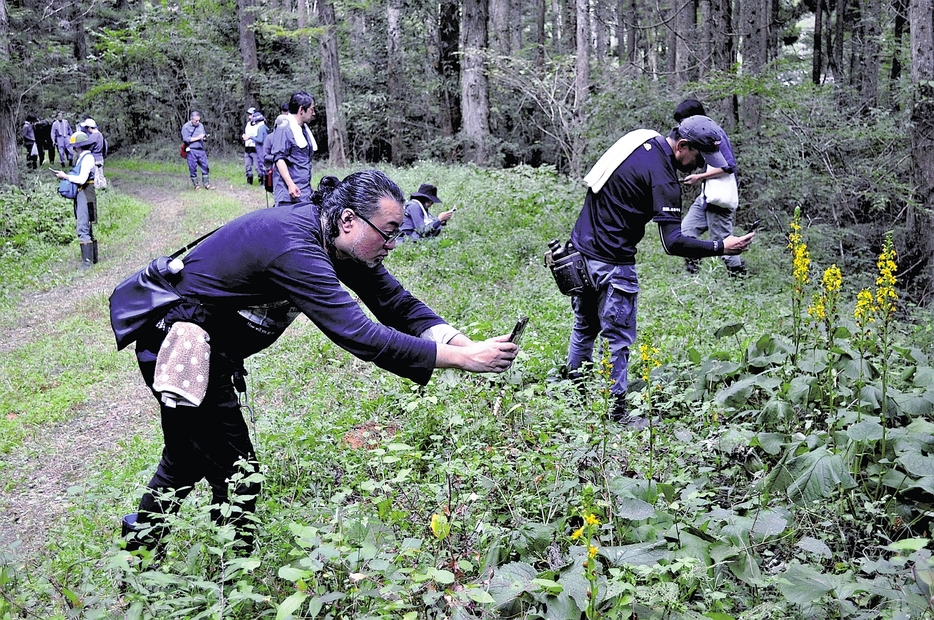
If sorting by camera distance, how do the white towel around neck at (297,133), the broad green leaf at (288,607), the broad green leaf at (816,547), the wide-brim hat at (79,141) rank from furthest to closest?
the wide-brim hat at (79,141) < the white towel around neck at (297,133) < the broad green leaf at (816,547) < the broad green leaf at (288,607)

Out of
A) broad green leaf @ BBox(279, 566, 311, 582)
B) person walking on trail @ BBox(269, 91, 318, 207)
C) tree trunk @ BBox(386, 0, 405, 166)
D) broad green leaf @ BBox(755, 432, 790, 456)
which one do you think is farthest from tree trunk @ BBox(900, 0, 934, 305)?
tree trunk @ BBox(386, 0, 405, 166)

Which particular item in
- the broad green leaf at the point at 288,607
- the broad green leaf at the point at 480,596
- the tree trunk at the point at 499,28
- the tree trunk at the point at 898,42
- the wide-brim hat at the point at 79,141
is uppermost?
the tree trunk at the point at 499,28

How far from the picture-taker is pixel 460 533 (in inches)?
147

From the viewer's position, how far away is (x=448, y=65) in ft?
81.3

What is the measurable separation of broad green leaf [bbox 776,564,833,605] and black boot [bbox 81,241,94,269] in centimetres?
1269

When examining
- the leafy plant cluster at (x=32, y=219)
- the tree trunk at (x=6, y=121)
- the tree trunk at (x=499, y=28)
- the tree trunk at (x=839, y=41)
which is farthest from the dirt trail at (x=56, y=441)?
the tree trunk at (x=839, y=41)

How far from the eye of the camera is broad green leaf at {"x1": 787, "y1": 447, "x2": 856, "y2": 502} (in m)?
3.59

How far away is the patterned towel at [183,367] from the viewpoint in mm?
3311

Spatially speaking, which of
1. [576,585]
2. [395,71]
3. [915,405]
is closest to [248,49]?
[395,71]

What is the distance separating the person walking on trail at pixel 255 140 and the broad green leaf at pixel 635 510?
1134 cm

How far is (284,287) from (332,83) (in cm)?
2187

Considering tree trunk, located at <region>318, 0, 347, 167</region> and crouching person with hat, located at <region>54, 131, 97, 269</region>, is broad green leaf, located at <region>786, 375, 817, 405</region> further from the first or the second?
tree trunk, located at <region>318, 0, 347, 167</region>

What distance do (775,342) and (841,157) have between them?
9206mm

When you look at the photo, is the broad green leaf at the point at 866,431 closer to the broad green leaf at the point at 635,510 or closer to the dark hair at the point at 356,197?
the broad green leaf at the point at 635,510
